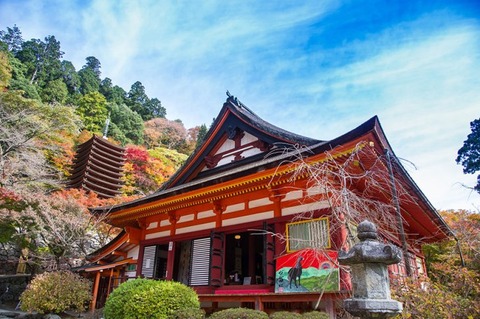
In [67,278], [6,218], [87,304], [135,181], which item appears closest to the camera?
[67,278]

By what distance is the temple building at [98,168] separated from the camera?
29.1 meters

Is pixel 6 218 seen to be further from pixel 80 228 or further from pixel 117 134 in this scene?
pixel 117 134

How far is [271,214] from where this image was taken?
28.2 ft

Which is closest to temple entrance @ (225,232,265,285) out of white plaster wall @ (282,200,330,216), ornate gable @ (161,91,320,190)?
ornate gable @ (161,91,320,190)

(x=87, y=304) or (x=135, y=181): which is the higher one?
(x=135, y=181)

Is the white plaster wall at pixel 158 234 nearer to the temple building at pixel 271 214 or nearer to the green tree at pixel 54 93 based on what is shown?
the temple building at pixel 271 214

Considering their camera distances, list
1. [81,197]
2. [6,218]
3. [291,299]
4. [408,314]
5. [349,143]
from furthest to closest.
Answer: [81,197] < [6,218] < [291,299] < [349,143] < [408,314]

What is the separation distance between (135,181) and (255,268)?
24.8m

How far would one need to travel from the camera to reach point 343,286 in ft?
21.9

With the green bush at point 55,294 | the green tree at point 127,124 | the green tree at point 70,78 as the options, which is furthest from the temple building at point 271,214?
the green tree at point 70,78

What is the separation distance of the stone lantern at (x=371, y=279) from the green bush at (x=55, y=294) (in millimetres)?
12142

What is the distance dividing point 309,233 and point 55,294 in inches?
399

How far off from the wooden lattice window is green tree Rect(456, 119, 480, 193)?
606 inches

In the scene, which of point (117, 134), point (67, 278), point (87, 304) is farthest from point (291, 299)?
point (117, 134)
